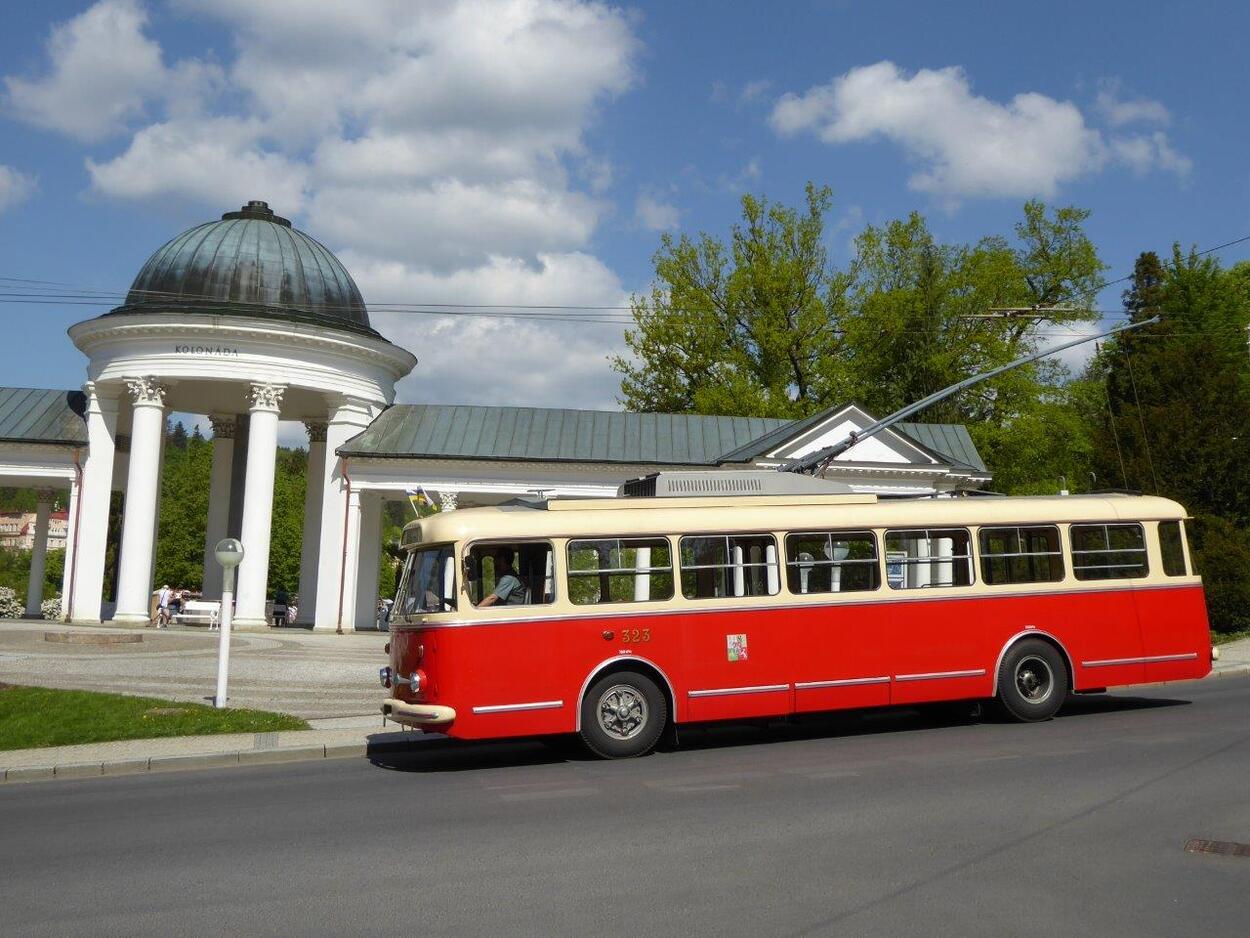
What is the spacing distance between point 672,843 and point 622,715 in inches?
196

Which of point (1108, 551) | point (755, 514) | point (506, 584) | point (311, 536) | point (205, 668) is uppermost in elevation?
point (311, 536)

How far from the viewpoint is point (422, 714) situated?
12.9 metres

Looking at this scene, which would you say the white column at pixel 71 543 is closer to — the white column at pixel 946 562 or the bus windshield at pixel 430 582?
the bus windshield at pixel 430 582

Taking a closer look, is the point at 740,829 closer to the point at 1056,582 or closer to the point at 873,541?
the point at 873,541

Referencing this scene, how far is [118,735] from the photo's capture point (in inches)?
615

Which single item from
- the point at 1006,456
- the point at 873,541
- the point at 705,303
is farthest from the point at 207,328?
the point at 1006,456

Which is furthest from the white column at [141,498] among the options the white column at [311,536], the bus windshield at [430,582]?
the bus windshield at [430,582]

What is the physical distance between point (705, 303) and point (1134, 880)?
53170 mm

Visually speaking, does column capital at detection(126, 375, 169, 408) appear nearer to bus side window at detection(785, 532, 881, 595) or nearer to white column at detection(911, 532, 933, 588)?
bus side window at detection(785, 532, 881, 595)

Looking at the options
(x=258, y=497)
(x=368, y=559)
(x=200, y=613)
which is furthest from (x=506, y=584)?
(x=368, y=559)

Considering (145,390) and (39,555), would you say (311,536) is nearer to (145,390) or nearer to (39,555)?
(145,390)

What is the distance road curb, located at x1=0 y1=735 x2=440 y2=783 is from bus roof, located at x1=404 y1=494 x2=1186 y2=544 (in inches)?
104

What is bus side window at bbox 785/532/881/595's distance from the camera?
14.6 m

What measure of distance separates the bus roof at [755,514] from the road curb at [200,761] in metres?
2.64
